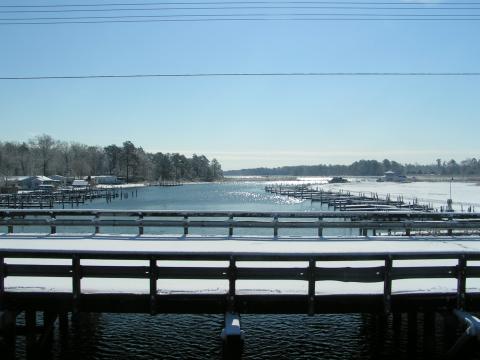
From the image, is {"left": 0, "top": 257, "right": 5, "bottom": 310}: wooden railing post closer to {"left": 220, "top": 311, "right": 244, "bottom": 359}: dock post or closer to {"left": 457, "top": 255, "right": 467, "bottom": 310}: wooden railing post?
{"left": 220, "top": 311, "right": 244, "bottom": 359}: dock post

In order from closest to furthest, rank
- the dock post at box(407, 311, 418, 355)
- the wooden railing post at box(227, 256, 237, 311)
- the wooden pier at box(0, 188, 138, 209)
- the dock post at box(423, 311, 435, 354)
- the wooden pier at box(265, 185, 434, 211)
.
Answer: the wooden railing post at box(227, 256, 237, 311)
the dock post at box(423, 311, 435, 354)
the dock post at box(407, 311, 418, 355)
the wooden pier at box(265, 185, 434, 211)
the wooden pier at box(0, 188, 138, 209)

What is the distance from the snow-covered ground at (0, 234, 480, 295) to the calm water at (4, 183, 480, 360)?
1512 mm

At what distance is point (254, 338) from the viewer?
432 inches

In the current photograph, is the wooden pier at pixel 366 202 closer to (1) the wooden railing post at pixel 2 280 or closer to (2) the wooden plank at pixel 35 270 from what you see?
(2) the wooden plank at pixel 35 270

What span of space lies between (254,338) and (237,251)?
7.26 feet

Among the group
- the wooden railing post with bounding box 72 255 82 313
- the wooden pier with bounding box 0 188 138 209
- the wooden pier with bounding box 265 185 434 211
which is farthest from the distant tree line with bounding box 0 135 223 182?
the wooden railing post with bounding box 72 255 82 313

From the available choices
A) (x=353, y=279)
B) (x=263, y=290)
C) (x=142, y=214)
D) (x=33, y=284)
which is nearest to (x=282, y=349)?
(x=263, y=290)

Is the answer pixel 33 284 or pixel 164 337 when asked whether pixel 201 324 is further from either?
pixel 33 284

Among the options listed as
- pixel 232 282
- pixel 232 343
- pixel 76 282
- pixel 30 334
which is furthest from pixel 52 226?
pixel 232 343

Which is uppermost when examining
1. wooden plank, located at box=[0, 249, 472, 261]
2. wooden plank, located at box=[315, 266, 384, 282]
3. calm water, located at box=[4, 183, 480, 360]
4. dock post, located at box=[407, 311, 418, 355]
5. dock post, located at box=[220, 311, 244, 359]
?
wooden plank, located at box=[0, 249, 472, 261]

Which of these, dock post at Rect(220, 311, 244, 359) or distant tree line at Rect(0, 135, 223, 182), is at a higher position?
distant tree line at Rect(0, 135, 223, 182)

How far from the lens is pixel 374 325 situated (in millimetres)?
11969

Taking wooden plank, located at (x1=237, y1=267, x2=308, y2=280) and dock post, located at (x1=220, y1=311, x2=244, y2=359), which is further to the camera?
wooden plank, located at (x1=237, y1=267, x2=308, y2=280)

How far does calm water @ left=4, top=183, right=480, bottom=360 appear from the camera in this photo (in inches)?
401
